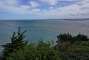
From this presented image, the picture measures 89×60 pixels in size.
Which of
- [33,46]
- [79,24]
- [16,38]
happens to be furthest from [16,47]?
[79,24]

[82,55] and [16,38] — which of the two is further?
[16,38]

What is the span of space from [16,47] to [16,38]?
0.45 metres

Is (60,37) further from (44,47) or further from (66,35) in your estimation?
(44,47)

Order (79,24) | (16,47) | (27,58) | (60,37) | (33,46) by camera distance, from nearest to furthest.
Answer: (27,58)
(33,46)
(16,47)
(60,37)
(79,24)

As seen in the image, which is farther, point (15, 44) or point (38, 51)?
point (15, 44)

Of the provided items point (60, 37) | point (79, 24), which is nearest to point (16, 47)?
point (60, 37)

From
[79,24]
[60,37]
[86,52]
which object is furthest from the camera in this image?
[79,24]

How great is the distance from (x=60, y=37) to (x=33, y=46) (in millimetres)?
5449

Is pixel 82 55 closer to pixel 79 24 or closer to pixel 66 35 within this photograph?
pixel 66 35

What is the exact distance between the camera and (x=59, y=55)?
9.11m

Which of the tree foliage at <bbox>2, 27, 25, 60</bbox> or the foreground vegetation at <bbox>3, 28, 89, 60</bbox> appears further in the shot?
the tree foliage at <bbox>2, 27, 25, 60</bbox>

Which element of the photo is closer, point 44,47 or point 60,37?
point 44,47

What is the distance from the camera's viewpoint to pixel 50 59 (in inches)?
348

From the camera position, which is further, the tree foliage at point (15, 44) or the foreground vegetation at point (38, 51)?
the tree foliage at point (15, 44)
